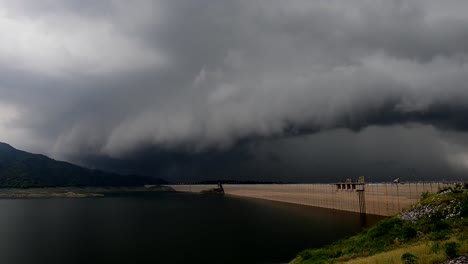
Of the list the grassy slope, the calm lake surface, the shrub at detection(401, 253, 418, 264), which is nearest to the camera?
the shrub at detection(401, 253, 418, 264)

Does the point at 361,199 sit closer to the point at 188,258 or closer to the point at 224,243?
the point at 224,243

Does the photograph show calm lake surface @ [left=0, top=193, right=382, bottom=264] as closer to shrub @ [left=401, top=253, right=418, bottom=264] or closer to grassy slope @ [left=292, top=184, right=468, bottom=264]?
grassy slope @ [left=292, top=184, right=468, bottom=264]

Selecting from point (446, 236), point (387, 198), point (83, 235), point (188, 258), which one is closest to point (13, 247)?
point (83, 235)

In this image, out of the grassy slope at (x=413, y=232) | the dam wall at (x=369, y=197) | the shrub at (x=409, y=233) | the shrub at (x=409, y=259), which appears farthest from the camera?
the dam wall at (x=369, y=197)

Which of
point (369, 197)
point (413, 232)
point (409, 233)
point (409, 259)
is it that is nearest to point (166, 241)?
point (409, 233)

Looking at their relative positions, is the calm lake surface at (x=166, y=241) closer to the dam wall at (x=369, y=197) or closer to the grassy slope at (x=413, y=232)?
the dam wall at (x=369, y=197)

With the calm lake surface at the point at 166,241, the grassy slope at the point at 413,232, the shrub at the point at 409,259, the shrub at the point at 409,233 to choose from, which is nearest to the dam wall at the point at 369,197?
the calm lake surface at the point at 166,241

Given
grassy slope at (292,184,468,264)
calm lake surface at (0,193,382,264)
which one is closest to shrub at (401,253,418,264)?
grassy slope at (292,184,468,264)

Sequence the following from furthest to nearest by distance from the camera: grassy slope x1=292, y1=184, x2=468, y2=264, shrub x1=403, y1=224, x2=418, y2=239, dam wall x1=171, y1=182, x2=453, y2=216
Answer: dam wall x1=171, y1=182, x2=453, y2=216
shrub x1=403, y1=224, x2=418, y2=239
grassy slope x1=292, y1=184, x2=468, y2=264

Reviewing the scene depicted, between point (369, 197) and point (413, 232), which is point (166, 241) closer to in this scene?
point (413, 232)
